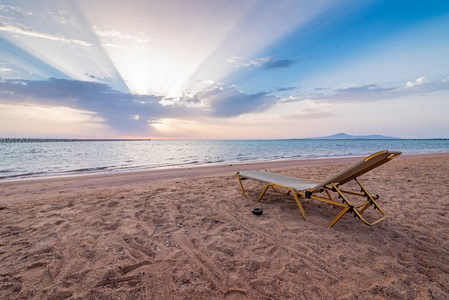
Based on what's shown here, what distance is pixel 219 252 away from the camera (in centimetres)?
281

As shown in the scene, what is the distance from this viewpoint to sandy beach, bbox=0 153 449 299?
7.02ft

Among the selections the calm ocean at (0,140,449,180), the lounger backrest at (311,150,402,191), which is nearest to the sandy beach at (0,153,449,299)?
the lounger backrest at (311,150,402,191)

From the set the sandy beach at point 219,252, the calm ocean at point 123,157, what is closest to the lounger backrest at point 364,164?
the sandy beach at point 219,252

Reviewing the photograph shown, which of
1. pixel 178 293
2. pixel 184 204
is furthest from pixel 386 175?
pixel 178 293

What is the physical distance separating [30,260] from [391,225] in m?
5.60

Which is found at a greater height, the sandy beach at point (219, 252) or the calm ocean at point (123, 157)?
the sandy beach at point (219, 252)

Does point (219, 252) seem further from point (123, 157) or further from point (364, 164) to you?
point (123, 157)

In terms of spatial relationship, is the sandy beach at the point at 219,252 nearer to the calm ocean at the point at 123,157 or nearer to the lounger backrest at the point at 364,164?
the lounger backrest at the point at 364,164

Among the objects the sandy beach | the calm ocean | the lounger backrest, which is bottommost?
the calm ocean

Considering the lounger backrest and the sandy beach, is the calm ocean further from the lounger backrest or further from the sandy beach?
the lounger backrest

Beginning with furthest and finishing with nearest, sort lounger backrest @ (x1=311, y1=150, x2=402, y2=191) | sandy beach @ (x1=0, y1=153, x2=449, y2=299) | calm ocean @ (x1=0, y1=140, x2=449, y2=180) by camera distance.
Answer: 1. calm ocean @ (x1=0, y1=140, x2=449, y2=180)
2. lounger backrest @ (x1=311, y1=150, x2=402, y2=191)
3. sandy beach @ (x1=0, y1=153, x2=449, y2=299)

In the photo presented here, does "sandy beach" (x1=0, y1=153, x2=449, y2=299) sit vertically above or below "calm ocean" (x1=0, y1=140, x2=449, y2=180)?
above

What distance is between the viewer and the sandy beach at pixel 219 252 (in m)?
2.14

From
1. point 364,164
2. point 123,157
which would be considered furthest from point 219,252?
point 123,157
